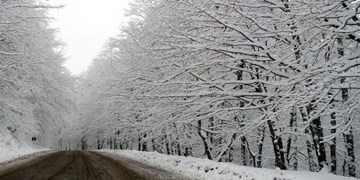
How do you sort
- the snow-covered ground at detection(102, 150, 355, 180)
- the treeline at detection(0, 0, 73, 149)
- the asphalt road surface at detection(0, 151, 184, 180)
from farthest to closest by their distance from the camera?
the treeline at detection(0, 0, 73, 149) → the asphalt road surface at detection(0, 151, 184, 180) → the snow-covered ground at detection(102, 150, 355, 180)

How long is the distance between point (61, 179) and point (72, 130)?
6559 centimetres

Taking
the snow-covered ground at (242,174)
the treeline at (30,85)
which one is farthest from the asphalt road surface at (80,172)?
the treeline at (30,85)

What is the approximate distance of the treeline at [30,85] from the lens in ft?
53.6

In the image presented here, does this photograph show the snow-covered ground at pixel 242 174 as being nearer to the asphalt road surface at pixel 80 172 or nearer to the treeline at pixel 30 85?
the asphalt road surface at pixel 80 172

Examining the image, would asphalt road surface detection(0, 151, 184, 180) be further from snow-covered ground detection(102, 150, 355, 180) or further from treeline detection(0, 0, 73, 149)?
treeline detection(0, 0, 73, 149)

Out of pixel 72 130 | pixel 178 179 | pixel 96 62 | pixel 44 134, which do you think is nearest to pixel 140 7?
pixel 178 179

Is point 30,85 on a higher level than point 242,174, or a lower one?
higher

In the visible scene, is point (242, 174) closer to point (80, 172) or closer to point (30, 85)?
point (80, 172)

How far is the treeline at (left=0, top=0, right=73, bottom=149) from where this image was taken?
16334mm

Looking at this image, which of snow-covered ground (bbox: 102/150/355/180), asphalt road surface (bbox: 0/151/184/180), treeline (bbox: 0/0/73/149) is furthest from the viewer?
treeline (bbox: 0/0/73/149)

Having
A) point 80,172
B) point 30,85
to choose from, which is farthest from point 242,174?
point 30,85

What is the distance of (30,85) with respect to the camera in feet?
64.6

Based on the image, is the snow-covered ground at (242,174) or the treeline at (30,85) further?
the treeline at (30,85)

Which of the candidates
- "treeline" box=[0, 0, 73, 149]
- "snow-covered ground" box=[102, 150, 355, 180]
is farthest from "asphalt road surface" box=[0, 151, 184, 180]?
"treeline" box=[0, 0, 73, 149]
